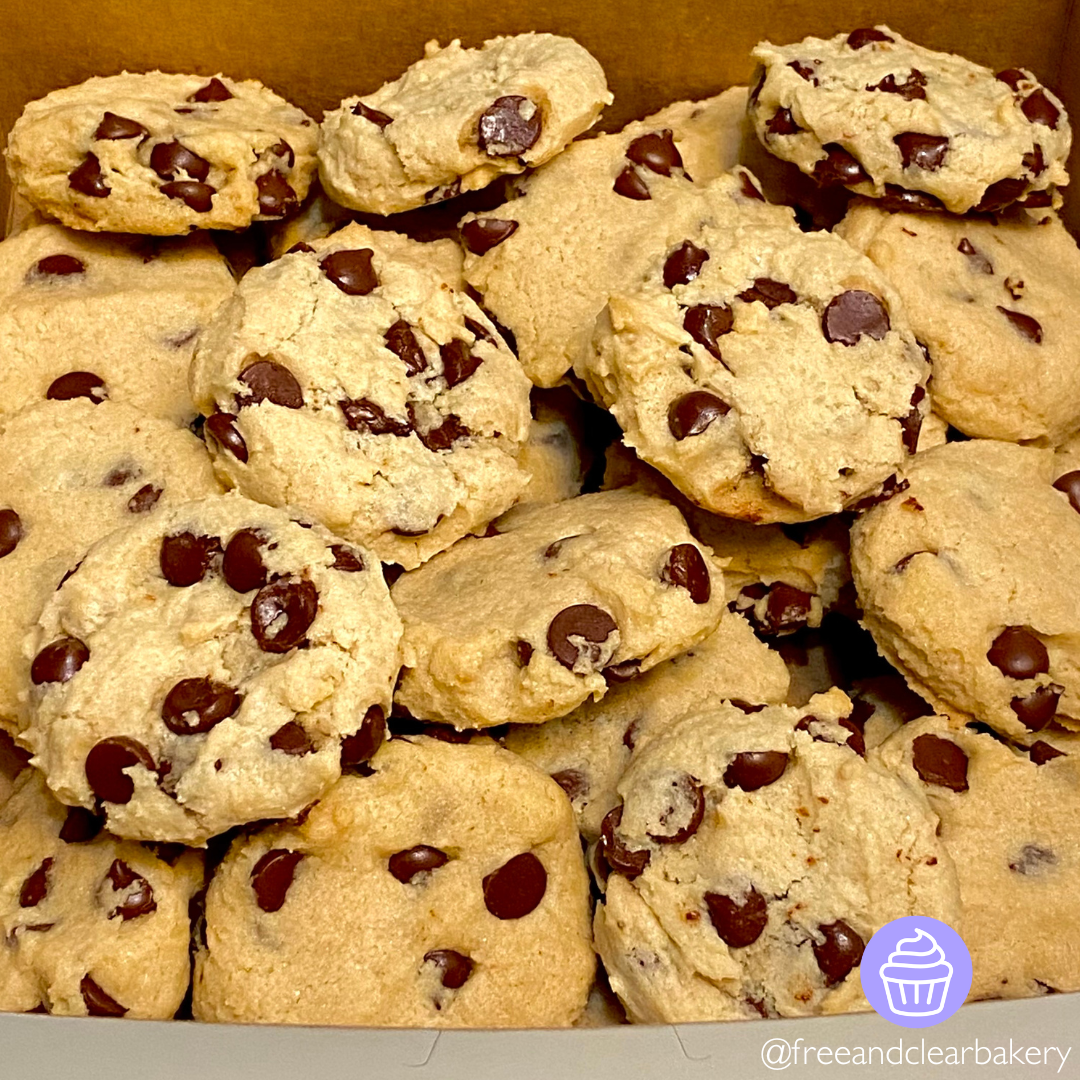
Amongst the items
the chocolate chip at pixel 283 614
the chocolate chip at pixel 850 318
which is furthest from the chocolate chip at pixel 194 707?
the chocolate chip at pixel 850 318

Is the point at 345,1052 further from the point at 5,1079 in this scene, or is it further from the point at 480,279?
the point at 480,279

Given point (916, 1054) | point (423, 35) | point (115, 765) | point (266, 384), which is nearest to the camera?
point (916, 1054)

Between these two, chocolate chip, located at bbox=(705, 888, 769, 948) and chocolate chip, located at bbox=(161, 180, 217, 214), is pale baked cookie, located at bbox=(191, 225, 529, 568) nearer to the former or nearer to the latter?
chocolate chip, located at bbox=(161, 180, 217, 214)

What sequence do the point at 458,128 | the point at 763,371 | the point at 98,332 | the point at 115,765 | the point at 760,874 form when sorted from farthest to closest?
the point at 98,332 → the point at 458,128 → the point at 763,371 → the point at 760,874 → the point at 115,765

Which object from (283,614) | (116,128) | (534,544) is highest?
(116,128)

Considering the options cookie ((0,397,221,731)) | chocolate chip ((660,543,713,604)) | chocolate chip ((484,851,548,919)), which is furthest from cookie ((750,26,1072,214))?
chocolate chip ((484,851,548,919))

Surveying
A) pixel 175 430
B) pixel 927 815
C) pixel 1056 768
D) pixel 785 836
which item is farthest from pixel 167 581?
pixel 1056 768

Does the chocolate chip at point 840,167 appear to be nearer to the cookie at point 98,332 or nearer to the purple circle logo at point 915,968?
the cookie at point 98,332

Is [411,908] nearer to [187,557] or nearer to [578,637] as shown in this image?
[578,637]

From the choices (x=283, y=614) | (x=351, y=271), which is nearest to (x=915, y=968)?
(x=283, y=614)
